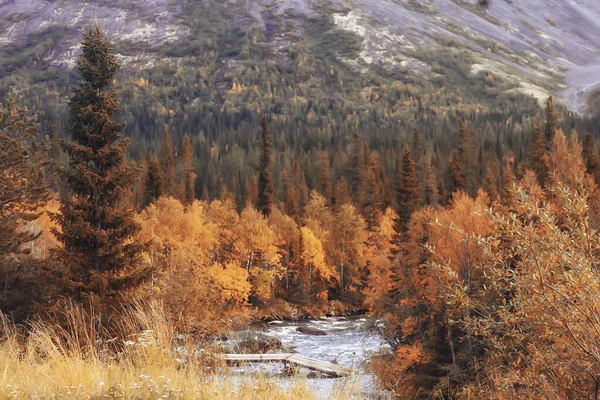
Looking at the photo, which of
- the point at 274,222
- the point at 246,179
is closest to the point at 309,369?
the point at 274,222

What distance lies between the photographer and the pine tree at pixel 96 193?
67.4 ft

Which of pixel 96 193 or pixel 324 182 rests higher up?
pixel 96 193

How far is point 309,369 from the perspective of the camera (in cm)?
3030

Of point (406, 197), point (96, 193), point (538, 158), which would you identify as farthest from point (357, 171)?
point (96, 193)

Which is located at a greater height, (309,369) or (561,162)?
(309,369)

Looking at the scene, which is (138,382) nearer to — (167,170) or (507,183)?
(507,183)

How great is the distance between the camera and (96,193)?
21047 millimetres

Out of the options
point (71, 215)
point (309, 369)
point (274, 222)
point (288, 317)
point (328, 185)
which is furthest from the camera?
point (328, 185)

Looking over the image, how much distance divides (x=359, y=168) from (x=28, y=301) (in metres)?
79.7

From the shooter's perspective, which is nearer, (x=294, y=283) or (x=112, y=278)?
(x=112, y=278)

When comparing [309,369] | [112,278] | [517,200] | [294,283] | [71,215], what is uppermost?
[517,200]

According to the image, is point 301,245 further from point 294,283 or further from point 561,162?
point 561,162

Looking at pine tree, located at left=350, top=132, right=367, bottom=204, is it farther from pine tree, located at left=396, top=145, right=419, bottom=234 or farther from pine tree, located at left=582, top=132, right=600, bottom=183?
pine tree, located at left=396, top=145, right=419, bottom=234

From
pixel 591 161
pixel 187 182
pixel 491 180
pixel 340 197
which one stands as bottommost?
pixel 187 182
